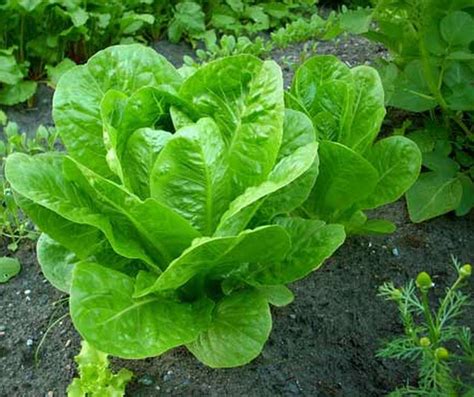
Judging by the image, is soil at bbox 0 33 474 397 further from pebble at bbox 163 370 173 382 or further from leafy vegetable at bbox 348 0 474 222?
leafy vegetable at bbox 348 0 474 222

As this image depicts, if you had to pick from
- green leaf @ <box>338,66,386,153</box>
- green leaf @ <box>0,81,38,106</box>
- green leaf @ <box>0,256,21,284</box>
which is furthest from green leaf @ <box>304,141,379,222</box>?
green leaf @ <box>0,81,38,106</box>

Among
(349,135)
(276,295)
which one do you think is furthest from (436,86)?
(276,295)

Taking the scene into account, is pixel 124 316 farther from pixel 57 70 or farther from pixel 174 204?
pixel 57 70

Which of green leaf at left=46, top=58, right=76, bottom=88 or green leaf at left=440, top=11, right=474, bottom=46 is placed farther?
green leaf at left=46, top=58, right=76, bottom=88

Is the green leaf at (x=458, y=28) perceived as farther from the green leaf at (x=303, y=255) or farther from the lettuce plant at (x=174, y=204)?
the green leaf at (x=303, y=255)

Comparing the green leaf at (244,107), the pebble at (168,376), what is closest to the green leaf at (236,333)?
the pebble at (168,376)
